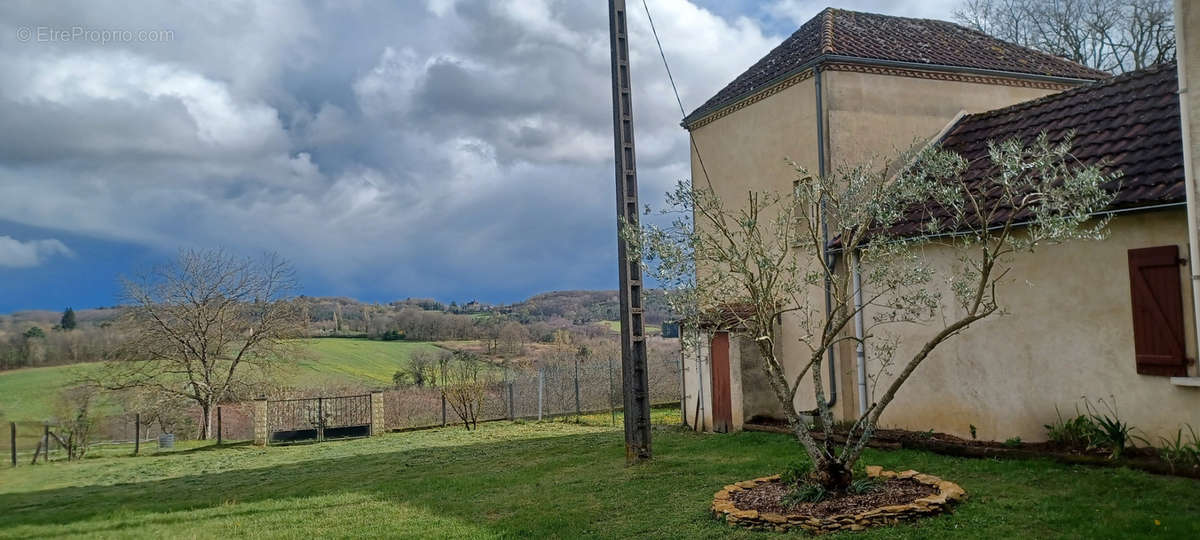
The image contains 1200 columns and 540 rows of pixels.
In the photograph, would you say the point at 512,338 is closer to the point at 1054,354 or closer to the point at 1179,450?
the point at 1054,354

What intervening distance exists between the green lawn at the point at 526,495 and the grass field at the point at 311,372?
11.8m

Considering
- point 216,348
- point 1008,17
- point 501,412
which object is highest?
point 1008,17

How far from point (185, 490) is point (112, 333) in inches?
774

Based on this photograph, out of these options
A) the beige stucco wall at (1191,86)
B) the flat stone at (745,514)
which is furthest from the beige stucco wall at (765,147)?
the flat stone at (745,514)

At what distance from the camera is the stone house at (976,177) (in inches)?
363

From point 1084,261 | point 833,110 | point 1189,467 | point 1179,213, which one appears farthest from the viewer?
point 833,110

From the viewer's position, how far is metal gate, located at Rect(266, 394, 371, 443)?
2488 centimetres

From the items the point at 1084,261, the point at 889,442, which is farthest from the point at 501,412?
the point at 1084,261

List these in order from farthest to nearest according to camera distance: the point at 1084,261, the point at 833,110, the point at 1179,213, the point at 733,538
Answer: the point at 833,110 < the point at 1084,261 < the point at 1179,213 < the point at 733,538

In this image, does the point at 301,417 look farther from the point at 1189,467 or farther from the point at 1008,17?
the point at 1008,17

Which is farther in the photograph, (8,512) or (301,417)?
(301,417)

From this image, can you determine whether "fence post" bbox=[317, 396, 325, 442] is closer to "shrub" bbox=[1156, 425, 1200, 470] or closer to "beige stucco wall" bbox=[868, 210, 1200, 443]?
"beige stucco wall" bbox=[868, 210, 1200, 443]

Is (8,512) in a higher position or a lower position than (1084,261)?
lower

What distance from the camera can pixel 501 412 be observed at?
26469 millimetres
